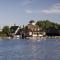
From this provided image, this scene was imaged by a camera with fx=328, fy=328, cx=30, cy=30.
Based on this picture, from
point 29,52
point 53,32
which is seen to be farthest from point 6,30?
point 29,52

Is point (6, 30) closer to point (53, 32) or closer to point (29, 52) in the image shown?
point (53, 32)

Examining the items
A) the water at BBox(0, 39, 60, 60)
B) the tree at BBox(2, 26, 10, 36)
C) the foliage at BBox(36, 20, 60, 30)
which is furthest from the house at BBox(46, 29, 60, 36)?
the water at BBox(0, 39, 60, 60)

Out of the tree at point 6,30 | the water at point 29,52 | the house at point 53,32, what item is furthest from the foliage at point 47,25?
the water at point 29,52

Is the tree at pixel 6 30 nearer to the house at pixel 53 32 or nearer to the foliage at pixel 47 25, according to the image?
the house at pixel 53 32

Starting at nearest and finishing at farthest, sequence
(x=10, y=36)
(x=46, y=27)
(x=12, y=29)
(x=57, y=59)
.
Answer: (x=57, y=59), (x=10, y=36), (x=12, y=29), (x=46, y=27)

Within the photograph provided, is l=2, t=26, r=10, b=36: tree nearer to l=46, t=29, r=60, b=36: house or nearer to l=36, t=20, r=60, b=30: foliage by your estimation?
l=46, t=29, r=60, b=36: house

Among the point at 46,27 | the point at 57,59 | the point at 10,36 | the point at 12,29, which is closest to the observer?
the point at 57,59

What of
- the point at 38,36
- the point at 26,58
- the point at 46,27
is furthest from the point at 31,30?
the point at 26,58

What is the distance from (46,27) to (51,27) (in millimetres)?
2068

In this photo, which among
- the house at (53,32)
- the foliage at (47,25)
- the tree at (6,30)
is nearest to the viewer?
the tree at (6,30)

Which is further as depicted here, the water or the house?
the house

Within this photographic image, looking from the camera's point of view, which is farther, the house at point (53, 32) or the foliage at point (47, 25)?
the foliage at point (47, 25)

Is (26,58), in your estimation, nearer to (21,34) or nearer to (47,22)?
(21,34)

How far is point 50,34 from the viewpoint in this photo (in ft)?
407
